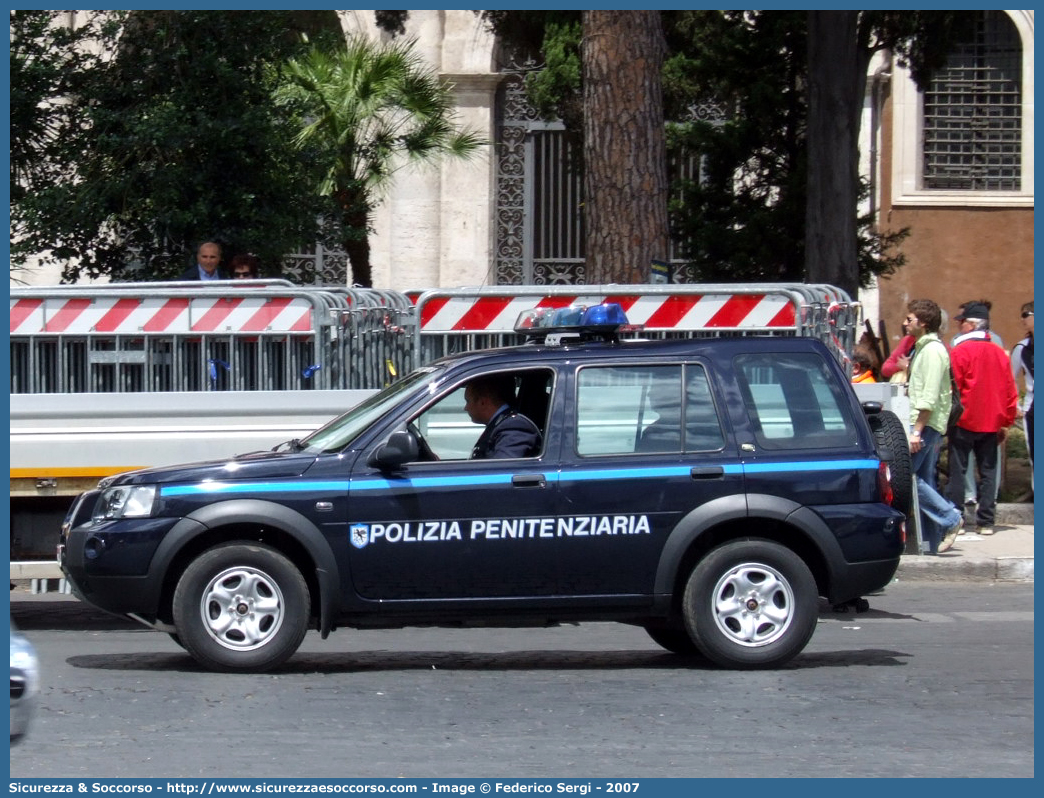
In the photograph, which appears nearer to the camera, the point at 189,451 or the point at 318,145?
the point at 189,451

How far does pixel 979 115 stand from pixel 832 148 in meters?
9.68

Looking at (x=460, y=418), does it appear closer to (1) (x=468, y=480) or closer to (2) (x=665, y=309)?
(1) (x=468, y=480)

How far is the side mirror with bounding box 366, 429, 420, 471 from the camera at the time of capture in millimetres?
7578

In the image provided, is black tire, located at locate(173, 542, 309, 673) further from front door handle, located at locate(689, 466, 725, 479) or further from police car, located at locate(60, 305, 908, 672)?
front door handle, located at locate(689, 466, 725, 479)

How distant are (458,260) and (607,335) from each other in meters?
15.7

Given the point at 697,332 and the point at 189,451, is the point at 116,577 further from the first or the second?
the point at 697,332

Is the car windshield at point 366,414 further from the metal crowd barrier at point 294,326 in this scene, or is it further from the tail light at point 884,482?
the tail light at point 884,482

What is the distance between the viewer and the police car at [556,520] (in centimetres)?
770

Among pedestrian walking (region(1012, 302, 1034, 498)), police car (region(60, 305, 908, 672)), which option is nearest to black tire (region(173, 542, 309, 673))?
police car (region(60, 305, 908, 672))

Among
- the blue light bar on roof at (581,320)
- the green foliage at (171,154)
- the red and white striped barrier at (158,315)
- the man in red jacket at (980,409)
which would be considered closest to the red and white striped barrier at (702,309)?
the red and white striped barrier at (158,315)

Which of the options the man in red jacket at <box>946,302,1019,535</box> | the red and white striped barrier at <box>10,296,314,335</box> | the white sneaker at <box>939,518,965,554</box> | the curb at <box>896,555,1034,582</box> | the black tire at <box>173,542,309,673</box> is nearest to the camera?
the black tire at <box>173,542,309,673</box>

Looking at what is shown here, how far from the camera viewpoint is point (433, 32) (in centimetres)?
2366

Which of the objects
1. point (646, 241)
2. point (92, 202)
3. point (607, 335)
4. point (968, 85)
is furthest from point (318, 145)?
point (968, 85)

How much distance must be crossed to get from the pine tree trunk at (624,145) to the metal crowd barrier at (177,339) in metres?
3.74
